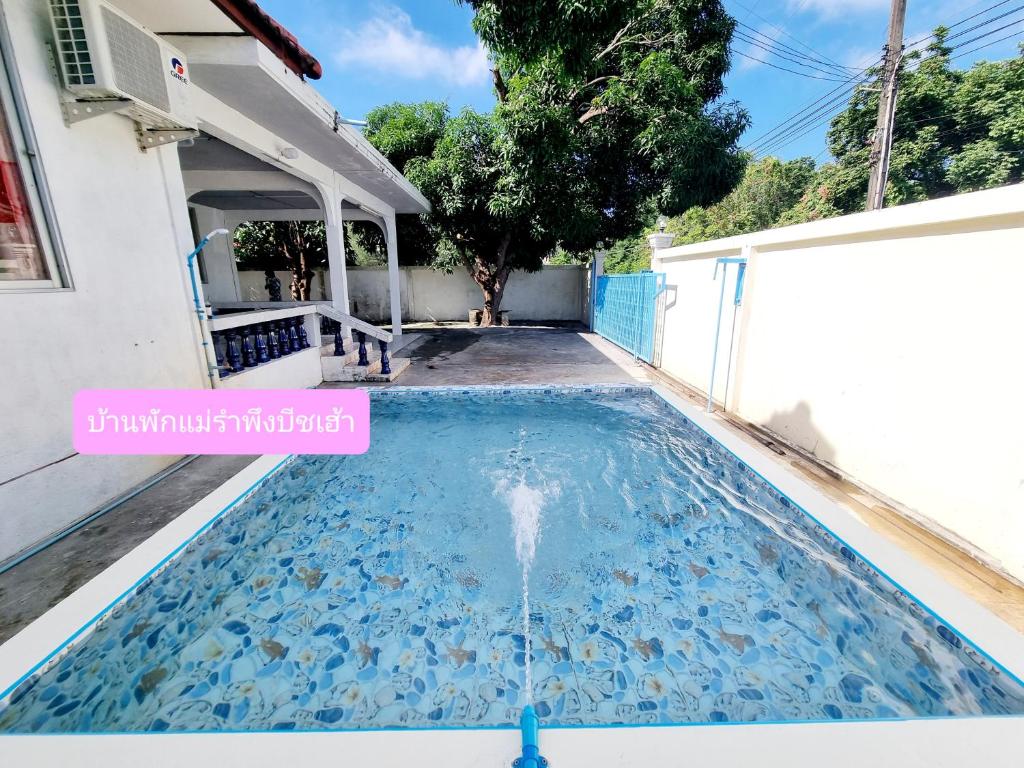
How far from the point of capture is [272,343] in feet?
17.0

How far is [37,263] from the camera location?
2.62 metres

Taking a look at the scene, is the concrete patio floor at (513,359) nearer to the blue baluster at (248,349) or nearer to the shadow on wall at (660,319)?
the shadow on wall at (660,319)

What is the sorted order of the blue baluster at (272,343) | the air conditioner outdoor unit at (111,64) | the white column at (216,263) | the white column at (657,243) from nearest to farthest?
1. the air conditioner outdoor unit at (111,64)
2. the blue baluster at (272,343)
3. the white column at (657,243)
4. the white column at (216,263)

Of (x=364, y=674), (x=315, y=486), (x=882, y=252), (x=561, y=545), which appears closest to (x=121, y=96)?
(x=315, y=486)

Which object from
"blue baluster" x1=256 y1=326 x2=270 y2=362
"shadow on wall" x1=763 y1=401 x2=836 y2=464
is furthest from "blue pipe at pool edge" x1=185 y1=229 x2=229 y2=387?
"shadow on wall" x1=763 y1=401 x2=836 y2=464

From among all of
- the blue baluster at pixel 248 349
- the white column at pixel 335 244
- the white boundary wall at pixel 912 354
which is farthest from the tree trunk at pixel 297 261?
the white boundary wall at pixel 912 354

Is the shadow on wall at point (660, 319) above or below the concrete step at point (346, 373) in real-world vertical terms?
above

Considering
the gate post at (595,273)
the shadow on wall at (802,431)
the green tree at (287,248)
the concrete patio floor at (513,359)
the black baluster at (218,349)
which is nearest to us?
the shadow on wall at (802,431)

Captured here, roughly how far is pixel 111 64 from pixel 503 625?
407 centimetres

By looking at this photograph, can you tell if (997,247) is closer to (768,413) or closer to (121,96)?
(768,413)

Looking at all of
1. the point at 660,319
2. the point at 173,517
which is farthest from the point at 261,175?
the point at 660,319

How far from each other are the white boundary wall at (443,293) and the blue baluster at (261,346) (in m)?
9.75

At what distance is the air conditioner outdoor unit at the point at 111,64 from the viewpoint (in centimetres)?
253

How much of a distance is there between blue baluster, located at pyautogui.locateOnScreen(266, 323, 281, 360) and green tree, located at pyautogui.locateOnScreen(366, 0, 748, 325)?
5.64 m
